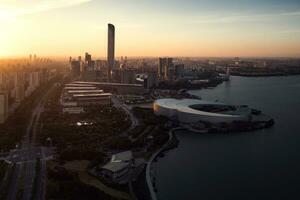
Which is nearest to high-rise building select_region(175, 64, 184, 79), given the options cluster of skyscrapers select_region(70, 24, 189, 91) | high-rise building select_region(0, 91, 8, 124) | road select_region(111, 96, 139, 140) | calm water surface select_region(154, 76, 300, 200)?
cluster of skyscrapers select_region(70, 24, 189, 91)

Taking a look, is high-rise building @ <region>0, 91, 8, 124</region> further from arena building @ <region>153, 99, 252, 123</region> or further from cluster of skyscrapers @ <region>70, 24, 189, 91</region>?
cluster of skyscrapers @ <region>70, 24, 189, 91</region>

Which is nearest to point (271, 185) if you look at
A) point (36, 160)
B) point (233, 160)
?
point (233, 160)

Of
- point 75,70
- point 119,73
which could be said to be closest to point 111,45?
point 75,70

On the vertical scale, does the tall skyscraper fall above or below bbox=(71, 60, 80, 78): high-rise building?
above

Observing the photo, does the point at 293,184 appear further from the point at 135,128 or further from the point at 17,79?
the point at 17,79

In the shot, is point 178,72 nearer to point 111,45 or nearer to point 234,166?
point 111,45

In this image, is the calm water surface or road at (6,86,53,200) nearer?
road at (6,86,53,200)
